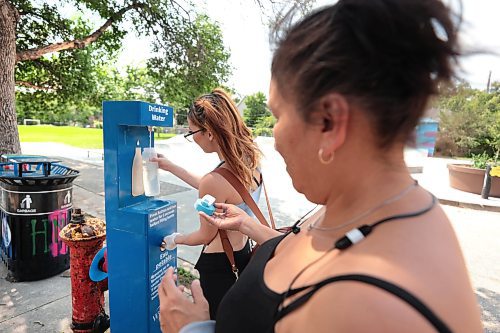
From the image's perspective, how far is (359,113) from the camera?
643mm

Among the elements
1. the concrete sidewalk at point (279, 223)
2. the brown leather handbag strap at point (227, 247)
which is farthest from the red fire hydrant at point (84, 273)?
the brown leather handbag strap at point (227, 247)

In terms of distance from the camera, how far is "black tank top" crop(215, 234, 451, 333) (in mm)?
532

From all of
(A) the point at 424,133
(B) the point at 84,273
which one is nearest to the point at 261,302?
(A) the point at 424,133

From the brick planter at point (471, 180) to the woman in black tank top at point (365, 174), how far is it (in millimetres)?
9536

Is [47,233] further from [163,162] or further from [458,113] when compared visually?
[458,113]

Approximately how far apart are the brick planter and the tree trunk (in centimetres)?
1026

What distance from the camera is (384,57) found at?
60 centimetres

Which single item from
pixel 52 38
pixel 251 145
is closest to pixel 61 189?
pixel 251 145

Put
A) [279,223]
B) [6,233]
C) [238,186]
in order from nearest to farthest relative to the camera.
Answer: [238,186] < [6,233] < [279,223]

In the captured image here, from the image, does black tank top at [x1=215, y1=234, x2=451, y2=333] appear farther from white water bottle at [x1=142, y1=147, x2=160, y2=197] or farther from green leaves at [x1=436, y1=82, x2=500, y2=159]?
white water bottle at [x1=142, y1=147, x2=160, y2=197]

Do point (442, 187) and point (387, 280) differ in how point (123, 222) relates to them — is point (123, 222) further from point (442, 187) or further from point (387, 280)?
point (442, 187)

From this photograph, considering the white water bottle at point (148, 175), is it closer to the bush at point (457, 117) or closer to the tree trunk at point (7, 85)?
the bush at point (457, 117)

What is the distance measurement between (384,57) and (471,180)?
1008 centimetres

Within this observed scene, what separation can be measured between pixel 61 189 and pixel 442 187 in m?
9.76
